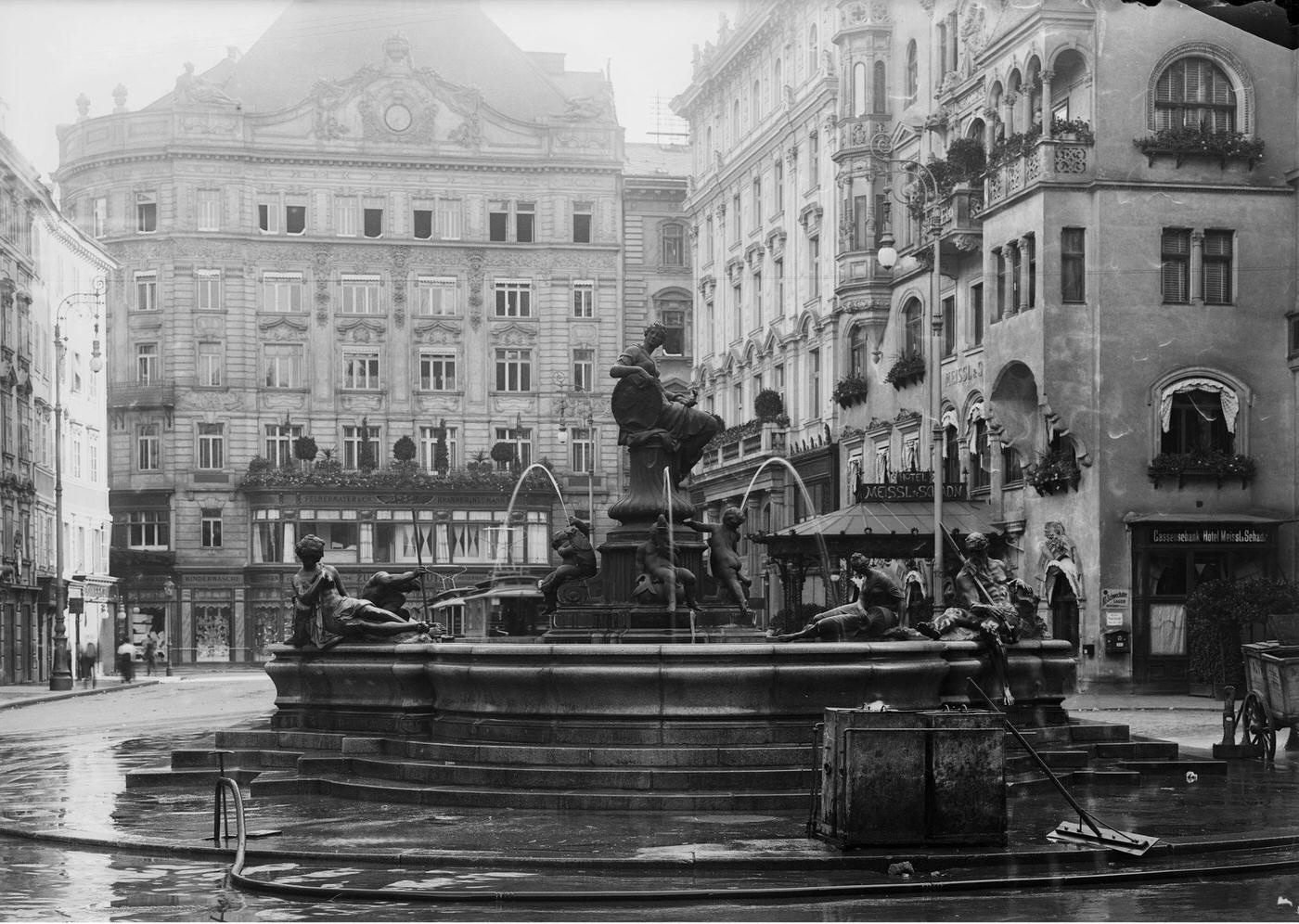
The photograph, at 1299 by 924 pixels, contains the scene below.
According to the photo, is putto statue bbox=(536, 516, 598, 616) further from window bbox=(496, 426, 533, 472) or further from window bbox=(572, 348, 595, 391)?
window bbox=(572, 348, 595, 391)

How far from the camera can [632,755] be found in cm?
1736

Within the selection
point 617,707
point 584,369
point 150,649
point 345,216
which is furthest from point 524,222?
point 617,707

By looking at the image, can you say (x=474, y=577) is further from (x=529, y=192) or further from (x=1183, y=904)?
(x=1183, y=904)

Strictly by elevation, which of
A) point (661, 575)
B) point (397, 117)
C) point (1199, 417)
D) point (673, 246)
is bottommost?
point (661, 575)

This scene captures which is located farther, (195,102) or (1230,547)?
(195,102)

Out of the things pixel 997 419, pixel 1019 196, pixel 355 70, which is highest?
pixel 355 70

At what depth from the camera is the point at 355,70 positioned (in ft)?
282

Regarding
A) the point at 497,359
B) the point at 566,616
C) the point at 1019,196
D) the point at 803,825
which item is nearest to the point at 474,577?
the point at 497,359

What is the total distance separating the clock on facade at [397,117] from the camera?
278 feet

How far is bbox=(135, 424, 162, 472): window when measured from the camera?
83.9 m

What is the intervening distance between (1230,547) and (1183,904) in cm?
3151

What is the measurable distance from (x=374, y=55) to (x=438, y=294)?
37.1ft

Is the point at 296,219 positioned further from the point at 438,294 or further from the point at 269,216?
the point at 438,294

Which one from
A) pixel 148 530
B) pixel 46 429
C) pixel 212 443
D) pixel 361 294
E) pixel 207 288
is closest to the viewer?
pixel 46 429
